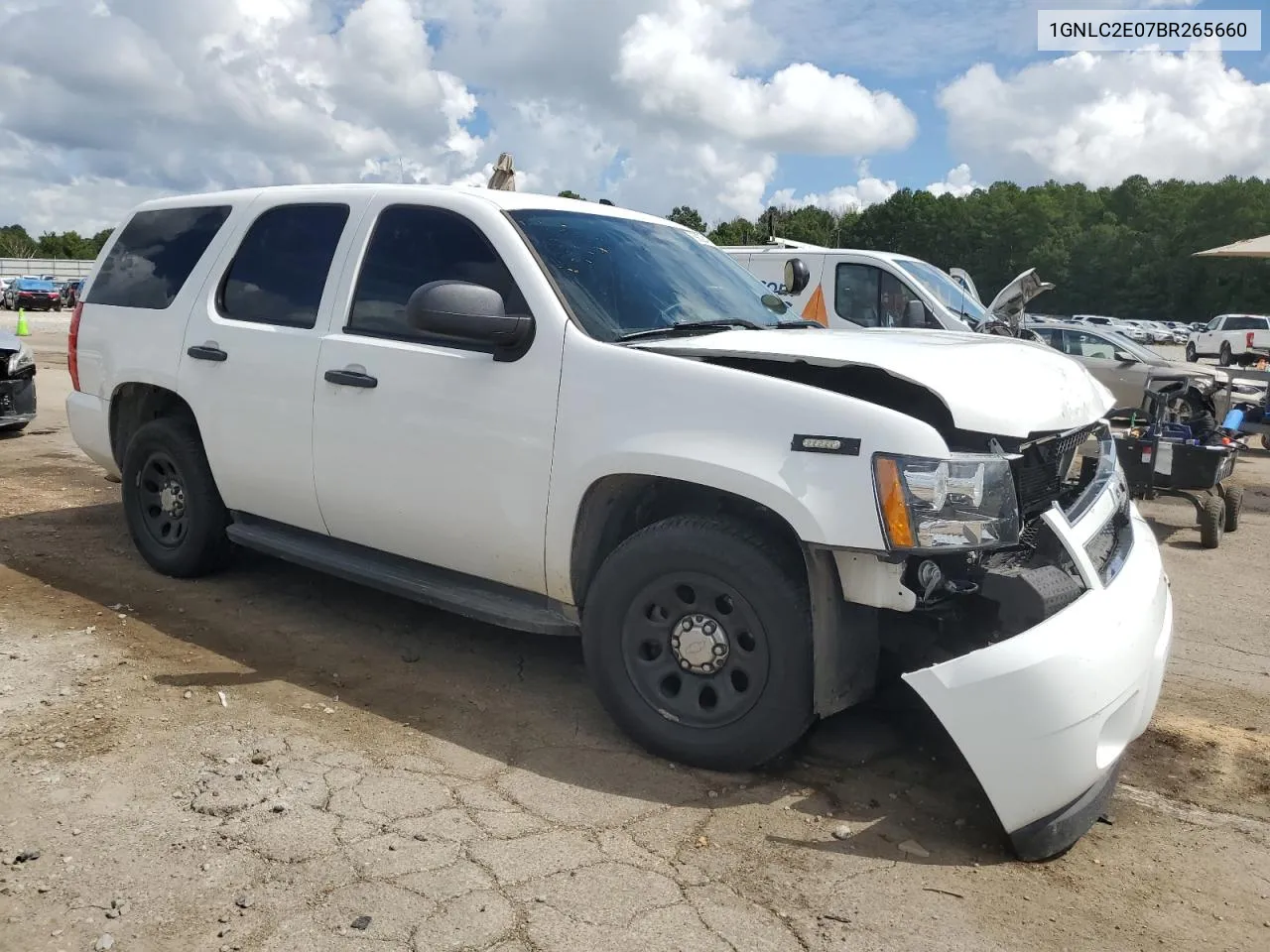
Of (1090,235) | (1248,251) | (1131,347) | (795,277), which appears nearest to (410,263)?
(795,277)

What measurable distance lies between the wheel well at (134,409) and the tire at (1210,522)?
683 cm

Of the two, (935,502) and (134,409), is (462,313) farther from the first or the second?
(134,409)

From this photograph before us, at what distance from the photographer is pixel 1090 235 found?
83438mm

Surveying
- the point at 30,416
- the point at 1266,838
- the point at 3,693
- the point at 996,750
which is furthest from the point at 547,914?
the point at 30,416

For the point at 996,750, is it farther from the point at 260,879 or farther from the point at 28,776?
the point at 28,776

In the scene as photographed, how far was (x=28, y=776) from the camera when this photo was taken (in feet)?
11.3

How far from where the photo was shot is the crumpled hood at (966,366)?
10.5ft

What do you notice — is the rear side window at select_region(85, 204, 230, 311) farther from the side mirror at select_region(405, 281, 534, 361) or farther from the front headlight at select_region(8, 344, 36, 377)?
the front headlight at select_region(8, 344, 36, 377)

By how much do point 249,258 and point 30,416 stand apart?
6.40m

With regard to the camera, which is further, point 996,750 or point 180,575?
point 180,575

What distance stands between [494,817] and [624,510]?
1.14m

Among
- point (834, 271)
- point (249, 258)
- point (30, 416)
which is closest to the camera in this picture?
point (249, 258)

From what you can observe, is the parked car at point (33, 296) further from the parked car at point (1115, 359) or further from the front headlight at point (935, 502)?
the front headlight at point (935, 502)

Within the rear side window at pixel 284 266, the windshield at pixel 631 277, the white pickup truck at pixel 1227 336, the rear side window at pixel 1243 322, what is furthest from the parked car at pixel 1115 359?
the rear side window at pixel 1243 322
